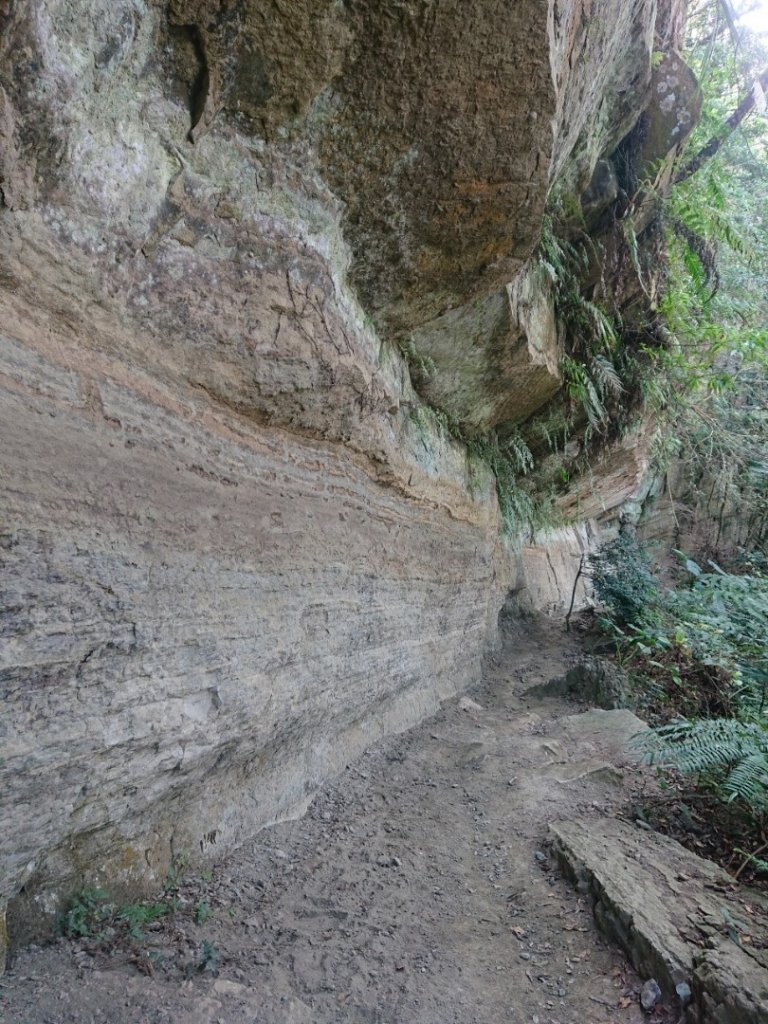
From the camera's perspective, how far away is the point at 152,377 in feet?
8.82

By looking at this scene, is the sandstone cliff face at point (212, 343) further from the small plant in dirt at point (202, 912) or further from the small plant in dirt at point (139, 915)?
the small plant in dirt at point (202, 912)

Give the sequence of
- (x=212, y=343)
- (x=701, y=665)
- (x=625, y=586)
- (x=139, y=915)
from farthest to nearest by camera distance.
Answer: (x=625, y=586), (x=701, y=665), (x=212, y=343), (x=139, y=915)

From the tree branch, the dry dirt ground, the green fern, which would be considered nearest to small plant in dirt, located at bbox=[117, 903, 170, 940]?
the dry dirt ground

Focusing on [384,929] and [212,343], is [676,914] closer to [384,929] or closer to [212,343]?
[384,929]

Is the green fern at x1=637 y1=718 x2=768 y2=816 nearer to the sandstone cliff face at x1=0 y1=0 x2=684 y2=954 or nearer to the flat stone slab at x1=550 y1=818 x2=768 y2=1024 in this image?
the flat stone slab at x1=550 y1=818 x2=768 y2=1024

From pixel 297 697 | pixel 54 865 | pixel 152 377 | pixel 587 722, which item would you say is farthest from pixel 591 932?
pixel 152 377

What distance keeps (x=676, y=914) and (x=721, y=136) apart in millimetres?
6646

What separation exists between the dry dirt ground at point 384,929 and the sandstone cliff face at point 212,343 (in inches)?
10.4

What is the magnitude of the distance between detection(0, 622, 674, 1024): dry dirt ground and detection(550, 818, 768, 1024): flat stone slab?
121 mm

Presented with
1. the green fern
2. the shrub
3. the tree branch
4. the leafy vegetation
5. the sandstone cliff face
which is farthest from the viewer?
the shrub

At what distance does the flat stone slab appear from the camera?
8.09ft

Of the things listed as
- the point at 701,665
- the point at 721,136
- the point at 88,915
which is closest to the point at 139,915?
the point at 88,915

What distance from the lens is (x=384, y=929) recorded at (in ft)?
10.1

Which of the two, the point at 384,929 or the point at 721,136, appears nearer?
the point at 384,929
